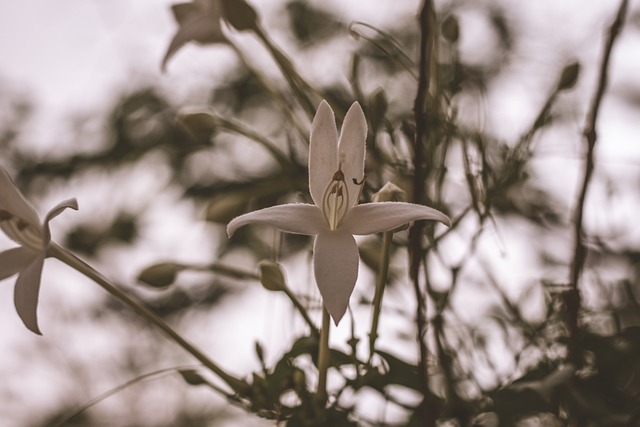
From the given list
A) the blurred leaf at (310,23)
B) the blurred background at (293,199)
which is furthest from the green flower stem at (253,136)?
the blurred leaf at (310,23)

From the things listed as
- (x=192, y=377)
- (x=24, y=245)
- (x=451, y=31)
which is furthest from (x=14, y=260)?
(x=451, y=31)

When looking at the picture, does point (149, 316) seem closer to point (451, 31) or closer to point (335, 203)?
point (335, 203)

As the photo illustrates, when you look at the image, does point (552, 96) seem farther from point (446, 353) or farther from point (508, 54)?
point (508, 54)

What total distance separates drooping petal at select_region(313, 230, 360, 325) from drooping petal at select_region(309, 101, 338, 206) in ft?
0.10

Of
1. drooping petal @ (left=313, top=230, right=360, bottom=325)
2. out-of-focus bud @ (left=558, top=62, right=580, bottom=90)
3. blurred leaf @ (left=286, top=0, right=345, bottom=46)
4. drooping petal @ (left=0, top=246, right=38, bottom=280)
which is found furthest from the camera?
blurred leaf @ (left=286, top=0, right=345, bottom=46)

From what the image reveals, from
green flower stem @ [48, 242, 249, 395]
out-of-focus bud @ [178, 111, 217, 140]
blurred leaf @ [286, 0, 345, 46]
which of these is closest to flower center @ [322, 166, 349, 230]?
green flower stem @ [48, 242, 249, 395]

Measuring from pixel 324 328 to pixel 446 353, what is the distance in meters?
0.20

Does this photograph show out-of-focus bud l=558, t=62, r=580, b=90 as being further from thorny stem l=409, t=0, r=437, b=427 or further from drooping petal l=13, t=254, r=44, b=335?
drooping petal l=13, t=254, r=44, b=335

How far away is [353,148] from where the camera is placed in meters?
0.52

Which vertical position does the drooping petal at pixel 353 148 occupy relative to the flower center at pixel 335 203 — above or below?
above

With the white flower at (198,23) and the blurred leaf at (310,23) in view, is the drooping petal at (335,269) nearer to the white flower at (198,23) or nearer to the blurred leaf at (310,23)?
the white flower at (198,23)

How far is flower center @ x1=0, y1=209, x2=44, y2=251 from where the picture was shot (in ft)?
1.89

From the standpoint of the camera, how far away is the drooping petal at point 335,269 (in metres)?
0.45

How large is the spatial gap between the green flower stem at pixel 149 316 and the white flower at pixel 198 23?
19cm
